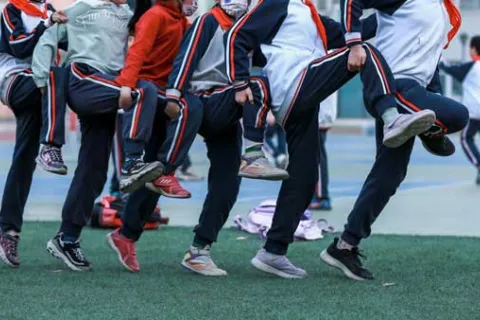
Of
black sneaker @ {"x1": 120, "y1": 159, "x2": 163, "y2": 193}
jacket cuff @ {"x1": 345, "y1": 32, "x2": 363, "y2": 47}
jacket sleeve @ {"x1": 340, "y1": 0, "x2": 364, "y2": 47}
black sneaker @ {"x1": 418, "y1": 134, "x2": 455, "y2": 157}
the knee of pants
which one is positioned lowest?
black sneaker @ {"x1": 120, "y1": 159, "x2": 163, "y2": 193}

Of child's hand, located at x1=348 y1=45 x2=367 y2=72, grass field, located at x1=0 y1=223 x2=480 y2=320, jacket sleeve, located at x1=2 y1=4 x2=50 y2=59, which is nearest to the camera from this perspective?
grass field, located at x1=0 y1=223 x2=480 y2=320

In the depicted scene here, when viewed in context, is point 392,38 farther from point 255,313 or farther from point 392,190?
point 255,313

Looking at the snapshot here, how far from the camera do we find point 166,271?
300 inches

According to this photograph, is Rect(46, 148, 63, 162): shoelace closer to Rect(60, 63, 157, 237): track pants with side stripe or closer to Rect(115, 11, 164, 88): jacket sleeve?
Rect(60, 63, 157, 237): track pants with side stripe

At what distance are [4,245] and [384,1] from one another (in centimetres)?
284

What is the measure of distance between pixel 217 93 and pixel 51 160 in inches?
41.9

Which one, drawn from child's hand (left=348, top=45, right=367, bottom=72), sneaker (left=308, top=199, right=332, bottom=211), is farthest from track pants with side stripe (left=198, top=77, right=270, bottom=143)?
sneaker (left=308, top=199, right=332, bottom=211)

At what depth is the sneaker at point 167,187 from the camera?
7043mm

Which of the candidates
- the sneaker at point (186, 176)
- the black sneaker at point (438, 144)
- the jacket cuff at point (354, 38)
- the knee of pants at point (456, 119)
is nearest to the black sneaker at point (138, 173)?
the jacket cuff at point (354, 38)

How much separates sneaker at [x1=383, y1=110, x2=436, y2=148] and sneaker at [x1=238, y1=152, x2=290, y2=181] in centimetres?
65

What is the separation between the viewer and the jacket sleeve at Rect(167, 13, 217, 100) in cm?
701

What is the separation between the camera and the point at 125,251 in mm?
7562

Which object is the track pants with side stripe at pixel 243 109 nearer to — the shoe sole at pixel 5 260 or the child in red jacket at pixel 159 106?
the child in red jacket at pixel 159 106

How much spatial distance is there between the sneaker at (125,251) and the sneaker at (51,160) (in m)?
0.62
